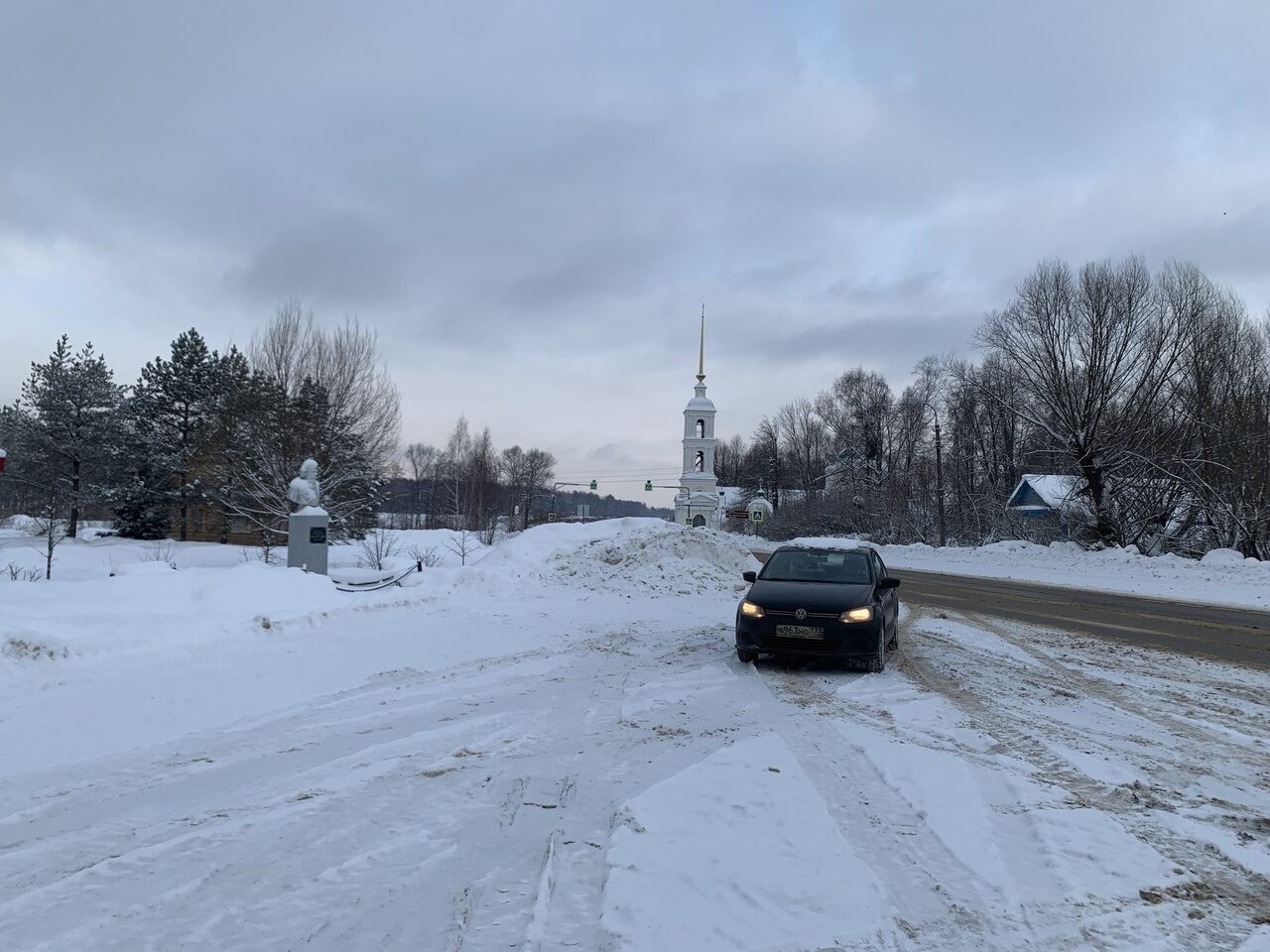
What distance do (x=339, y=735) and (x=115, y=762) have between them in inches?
55.7

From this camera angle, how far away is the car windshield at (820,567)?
964 centimetres

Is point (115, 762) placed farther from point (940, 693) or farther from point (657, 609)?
point (657, 609)

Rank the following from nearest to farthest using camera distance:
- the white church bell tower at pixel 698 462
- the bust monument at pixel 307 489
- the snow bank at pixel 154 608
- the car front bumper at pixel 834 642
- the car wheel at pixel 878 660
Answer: the snow bank at pixel 154 608
the car front bumper at pixel 834 642
the car wheel at pixel 878 660
the bust monument at pixel 307 489
the white church bell tower at pixel 698 462

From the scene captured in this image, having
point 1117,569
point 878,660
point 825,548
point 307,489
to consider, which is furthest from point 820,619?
point 1117,569

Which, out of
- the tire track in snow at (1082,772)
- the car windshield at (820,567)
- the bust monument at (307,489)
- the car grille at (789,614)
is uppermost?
the bust monument at (307,489)

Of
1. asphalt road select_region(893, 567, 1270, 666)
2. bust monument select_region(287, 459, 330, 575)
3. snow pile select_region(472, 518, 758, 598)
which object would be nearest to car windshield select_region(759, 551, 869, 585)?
asphalt road select_region(893, 567, 1270, 666)

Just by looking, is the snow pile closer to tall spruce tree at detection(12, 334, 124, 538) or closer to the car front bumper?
the car front bumper

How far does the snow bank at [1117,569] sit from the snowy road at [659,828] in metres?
8.33

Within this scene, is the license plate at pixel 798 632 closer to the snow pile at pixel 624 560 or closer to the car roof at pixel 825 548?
the car roof at pixel 825 548

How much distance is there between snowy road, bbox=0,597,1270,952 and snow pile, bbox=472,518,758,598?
31.8ft

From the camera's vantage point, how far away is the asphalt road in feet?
36.4

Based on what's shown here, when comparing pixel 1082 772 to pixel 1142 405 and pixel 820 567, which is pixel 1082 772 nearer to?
pixel 820 567

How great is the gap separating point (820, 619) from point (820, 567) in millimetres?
1802

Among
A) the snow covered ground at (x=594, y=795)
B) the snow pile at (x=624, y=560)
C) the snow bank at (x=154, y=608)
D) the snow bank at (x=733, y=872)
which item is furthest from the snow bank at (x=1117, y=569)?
the snow bank at (x=733, y=872)
